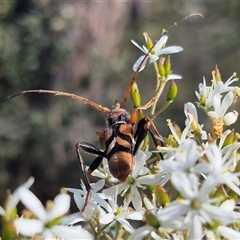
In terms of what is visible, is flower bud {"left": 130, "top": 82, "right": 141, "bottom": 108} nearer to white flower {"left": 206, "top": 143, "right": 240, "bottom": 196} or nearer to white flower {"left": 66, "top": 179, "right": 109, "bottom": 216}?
white flower {"left": 66, "top": 179, "right": 109, "bottom": 216}

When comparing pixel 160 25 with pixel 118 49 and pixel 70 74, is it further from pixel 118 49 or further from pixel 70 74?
pixel 70 74

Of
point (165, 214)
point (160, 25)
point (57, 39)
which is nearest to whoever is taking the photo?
point (165, 214)

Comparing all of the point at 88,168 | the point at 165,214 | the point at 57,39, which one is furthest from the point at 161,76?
the point at 57,39

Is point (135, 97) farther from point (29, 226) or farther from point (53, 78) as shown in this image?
point (53, 78)

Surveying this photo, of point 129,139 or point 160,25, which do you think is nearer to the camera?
point 129,139

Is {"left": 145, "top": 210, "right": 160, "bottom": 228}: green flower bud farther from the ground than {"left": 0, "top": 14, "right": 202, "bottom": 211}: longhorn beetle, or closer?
closer

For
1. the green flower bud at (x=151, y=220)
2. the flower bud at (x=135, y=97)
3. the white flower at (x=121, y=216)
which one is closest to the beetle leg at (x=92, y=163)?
the white flower at (x=121, y=216)

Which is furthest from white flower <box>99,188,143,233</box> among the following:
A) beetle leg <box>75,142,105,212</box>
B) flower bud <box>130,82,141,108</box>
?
flower bud <box>130,82,141,108</box>

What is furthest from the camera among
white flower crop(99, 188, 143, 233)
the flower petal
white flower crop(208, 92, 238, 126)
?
white flower crop(208, 92, 238, 126)
